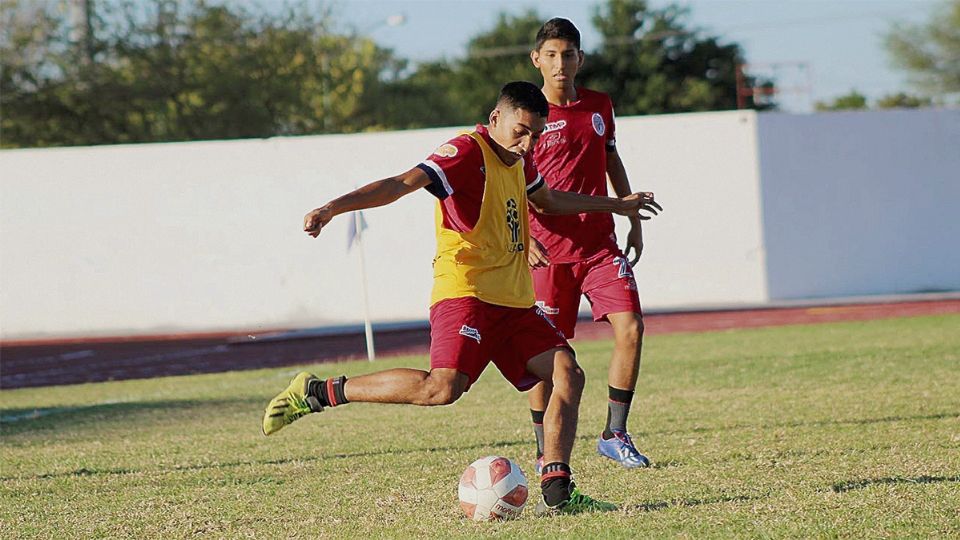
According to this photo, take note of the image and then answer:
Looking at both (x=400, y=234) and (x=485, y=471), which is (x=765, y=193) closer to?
(x=400, y=234)

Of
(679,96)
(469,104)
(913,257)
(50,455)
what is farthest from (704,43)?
(50,455)

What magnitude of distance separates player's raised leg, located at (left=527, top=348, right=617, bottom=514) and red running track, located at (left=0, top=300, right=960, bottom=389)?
11867 millimetres

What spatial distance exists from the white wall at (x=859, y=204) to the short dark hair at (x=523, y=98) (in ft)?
66.4

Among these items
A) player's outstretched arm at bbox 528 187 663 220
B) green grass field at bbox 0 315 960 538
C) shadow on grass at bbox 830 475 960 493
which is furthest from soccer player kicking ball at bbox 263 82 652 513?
shadow on grass at bbox 830 475 960 493

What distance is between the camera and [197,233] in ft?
85.8

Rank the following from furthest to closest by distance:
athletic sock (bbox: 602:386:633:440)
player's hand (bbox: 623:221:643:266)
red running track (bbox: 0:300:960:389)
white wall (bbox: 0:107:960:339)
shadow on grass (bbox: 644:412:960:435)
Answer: white wall (bbox: 0:107:960:339), red running track (bbox: 0:300:960:389), shadow on grass (bbox: 644:412:960:435), player's hand (bbox: 623:221:643:266), athletic sock (bbox: 602:386:633:440)

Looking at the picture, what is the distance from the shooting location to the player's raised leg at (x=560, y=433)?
19.0 feet

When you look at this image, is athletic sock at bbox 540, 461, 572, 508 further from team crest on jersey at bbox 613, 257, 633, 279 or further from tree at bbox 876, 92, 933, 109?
tree at bbox 876, 92, 933, 109

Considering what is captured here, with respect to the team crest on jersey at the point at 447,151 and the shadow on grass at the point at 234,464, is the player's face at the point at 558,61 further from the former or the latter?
the shadow on grass at the point at 234,464

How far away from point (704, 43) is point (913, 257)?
39960 millimetres

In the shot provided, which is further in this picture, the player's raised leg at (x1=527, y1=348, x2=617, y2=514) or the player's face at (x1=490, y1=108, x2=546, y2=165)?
the player's face at (x1=490, y1=108, x2=546, y2=165)

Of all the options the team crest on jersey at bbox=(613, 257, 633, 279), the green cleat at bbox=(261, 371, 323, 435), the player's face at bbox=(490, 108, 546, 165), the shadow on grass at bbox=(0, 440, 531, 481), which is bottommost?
the shadow on grass at bbox=(0, 440, 531, 481)

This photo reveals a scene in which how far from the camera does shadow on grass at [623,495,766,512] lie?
227 inches

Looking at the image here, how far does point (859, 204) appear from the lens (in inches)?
1022
